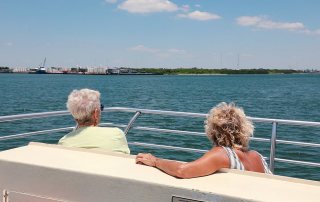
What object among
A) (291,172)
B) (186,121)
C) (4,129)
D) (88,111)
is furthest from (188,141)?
(88,111)

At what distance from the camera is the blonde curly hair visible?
2605mm

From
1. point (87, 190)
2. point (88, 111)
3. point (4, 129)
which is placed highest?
point (88, 111)

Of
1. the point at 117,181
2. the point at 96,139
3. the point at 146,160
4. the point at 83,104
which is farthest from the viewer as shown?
the point at 83,104

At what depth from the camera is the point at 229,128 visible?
8.64 ft

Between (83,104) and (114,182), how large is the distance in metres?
1.23

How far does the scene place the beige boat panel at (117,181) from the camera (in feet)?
6.07

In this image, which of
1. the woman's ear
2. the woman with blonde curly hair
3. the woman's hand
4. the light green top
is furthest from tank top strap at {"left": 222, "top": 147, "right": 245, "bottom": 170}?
the woman's ear

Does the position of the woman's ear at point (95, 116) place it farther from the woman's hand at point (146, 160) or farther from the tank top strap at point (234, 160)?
the tank top strap at point (234, 160)

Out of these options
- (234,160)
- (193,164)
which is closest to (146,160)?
(193,164)

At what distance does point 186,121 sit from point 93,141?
1641cm

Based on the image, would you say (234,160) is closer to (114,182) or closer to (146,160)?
(146,160)

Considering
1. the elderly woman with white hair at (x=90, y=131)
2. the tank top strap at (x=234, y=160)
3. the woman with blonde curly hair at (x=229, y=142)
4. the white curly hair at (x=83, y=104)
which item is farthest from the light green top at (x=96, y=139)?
the tank top strap at (x=234, y=160)

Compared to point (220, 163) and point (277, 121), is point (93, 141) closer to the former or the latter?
point (220, 163)

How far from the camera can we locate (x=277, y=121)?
12.6 ft
